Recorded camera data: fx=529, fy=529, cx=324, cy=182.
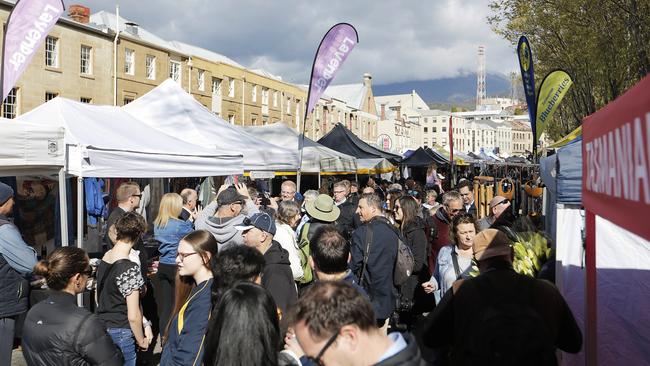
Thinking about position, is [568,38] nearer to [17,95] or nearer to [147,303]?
[147,303]

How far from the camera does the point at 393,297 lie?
5117mm

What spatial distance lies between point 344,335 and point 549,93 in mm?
7826

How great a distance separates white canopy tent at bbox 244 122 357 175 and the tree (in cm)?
733

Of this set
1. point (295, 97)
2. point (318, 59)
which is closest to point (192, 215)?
point (318, 59)

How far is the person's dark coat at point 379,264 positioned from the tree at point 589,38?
1006 cm

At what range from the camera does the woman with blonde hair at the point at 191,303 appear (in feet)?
9.55

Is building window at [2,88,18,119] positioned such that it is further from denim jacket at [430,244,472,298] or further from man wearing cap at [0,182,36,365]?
denim jacket at [430,244,472,298]

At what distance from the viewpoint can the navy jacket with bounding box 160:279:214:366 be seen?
2.89 meters

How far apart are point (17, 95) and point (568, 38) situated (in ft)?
74.8

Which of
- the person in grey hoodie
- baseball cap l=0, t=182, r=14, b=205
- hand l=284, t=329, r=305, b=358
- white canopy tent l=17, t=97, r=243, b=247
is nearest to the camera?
hand l=284, t=329, r=305, b=358

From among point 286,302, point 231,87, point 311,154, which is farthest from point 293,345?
point 231,87

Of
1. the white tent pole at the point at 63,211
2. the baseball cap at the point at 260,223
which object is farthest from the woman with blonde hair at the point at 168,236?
the baseball cap at the point at 260,223

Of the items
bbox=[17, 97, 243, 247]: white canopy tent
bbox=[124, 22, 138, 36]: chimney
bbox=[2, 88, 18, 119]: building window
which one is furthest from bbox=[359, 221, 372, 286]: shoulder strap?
bbox=[124, 22, 138, 36]: chimney

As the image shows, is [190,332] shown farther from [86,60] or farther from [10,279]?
[86,60]
